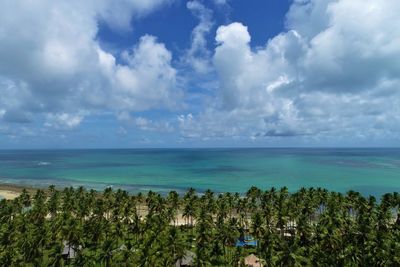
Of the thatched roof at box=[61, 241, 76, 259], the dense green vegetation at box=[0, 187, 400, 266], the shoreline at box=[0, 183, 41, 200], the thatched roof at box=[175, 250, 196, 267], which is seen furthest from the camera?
the shoreline at box=[0, 183, 41, 200]

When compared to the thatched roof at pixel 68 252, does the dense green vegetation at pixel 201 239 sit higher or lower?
higher

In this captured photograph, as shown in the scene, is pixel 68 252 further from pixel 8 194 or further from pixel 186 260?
pixel 8 194

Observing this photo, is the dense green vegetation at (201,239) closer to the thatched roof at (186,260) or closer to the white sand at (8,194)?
the thatched roof at (186,260)

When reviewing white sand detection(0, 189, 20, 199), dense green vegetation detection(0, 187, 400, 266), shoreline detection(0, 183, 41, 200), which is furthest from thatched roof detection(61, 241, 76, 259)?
white sand detection(0, 189, 20, 199)

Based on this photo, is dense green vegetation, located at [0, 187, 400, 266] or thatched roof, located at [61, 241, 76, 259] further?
thatched roof, located at [61, 241, 76, 259]

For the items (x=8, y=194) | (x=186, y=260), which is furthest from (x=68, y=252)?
(x=8, y=194)

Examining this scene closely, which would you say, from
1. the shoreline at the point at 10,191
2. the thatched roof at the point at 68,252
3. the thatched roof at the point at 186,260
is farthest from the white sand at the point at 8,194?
the thatched roof at the point at 186,260

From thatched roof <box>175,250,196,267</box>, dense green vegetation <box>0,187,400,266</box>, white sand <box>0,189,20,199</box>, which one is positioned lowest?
thatched roof <box>175,250,196,267</box>

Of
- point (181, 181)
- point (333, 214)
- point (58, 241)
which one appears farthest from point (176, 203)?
point (181, 181)

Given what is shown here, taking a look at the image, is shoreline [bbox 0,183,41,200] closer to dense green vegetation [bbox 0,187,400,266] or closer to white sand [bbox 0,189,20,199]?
white sand [bbox 0,189,20,199]

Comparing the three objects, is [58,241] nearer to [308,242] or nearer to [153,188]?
[308,242]

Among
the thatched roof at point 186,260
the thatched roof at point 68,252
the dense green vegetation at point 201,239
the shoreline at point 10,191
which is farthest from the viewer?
the shoreline at point 10,191
